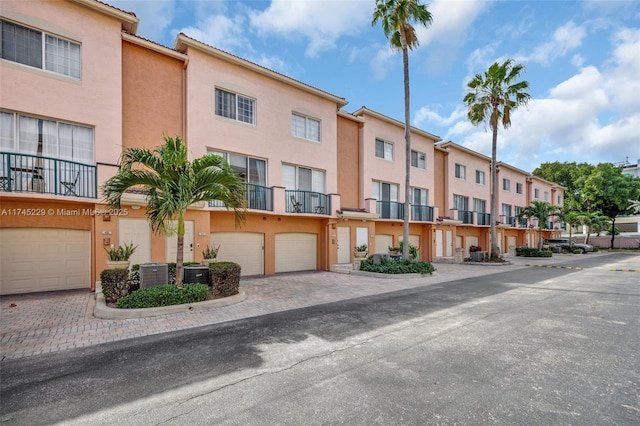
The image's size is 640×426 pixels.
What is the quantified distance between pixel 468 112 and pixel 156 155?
21.9 metres

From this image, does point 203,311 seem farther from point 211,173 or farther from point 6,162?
point 6,162

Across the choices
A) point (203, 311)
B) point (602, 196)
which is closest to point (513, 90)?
point (203, 311)

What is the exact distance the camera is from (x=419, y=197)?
2364 cm

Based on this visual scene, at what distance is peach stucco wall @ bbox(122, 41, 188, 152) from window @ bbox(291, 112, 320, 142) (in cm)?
580

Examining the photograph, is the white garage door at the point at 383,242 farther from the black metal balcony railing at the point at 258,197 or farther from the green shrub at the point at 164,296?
the green shrub at the point at 164,296

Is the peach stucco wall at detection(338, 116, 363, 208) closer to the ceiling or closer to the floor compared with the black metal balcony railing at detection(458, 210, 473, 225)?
closer to the ceiling

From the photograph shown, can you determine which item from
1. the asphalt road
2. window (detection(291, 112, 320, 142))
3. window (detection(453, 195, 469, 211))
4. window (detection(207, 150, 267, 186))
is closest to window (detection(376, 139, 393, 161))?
window (detection(291, 112, 320, 142))

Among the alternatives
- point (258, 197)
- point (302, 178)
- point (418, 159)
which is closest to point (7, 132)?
point (258, 197)

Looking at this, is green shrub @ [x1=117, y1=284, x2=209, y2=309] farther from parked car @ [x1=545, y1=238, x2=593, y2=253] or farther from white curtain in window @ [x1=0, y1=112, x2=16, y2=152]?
parked car @ [x1=545, y1=238, x2=593, y2=253]

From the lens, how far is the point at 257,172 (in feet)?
49.9

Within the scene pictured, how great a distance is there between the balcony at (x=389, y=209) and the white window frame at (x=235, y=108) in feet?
31.8

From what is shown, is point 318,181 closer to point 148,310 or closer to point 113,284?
point 113,284

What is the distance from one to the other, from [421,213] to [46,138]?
21036mm

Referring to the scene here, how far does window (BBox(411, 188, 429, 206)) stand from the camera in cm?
2320
